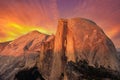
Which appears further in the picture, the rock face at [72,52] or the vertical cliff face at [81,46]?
the vertical cliff face at [81,46]

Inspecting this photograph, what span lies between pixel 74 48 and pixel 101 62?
23.2 feet

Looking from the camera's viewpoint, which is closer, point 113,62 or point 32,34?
point 113,62

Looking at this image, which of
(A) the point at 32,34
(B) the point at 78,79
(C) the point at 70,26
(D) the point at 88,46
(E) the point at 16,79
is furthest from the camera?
(A) the point at 32,34

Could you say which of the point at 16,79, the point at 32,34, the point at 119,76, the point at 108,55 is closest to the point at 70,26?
the point at 108,55

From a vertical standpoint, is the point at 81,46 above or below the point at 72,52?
above

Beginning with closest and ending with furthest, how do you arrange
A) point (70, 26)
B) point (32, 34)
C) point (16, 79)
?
point (70, 26)
point (16, 79)
point (32, 34)

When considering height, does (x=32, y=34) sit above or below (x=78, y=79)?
above

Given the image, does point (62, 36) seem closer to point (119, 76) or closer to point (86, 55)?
point (86, 55)

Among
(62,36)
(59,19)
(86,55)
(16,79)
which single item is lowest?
(16,79)

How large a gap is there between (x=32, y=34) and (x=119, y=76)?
298 feet

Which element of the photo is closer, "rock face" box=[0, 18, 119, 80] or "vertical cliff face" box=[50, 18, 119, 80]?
"rock face" box=[0, 18, 119, 80]

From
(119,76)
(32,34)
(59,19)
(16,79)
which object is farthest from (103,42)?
(32,34)

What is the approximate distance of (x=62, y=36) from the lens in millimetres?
68500

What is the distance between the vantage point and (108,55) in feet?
201
